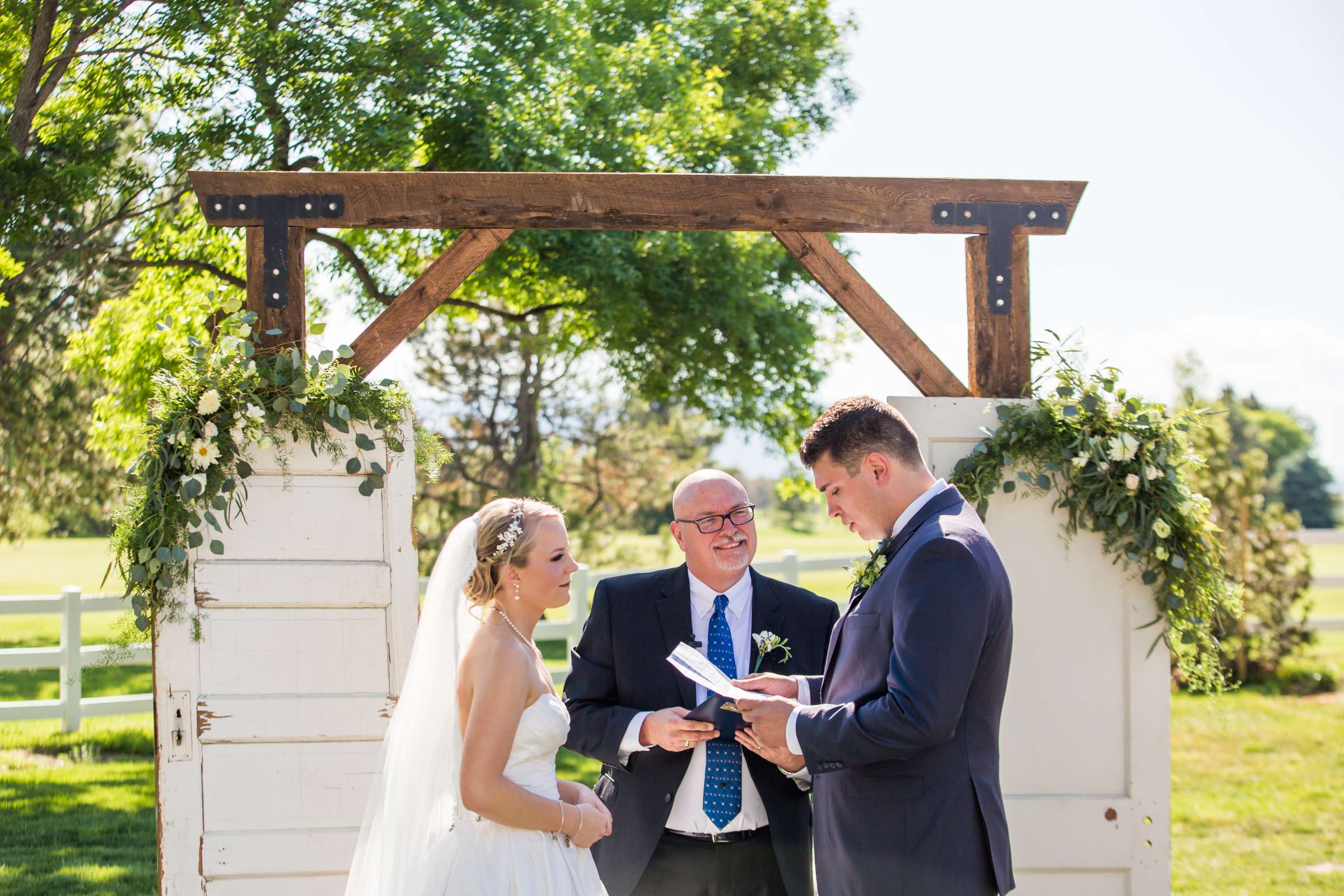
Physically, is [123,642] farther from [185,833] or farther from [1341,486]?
[1341,486]

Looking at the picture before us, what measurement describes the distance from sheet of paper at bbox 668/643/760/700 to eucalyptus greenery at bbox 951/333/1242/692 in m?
1.55

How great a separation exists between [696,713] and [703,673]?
0.41 ft

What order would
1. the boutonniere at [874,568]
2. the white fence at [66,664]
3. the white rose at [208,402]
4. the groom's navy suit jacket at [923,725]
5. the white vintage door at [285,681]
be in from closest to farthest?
the groom's navy suit jacket at [923,725], the boutonniere at [874,568], the white rose at [208,402], the white vintage door at [285,681], the white fence at [66,664]

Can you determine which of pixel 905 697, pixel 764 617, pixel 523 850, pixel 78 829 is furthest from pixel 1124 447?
pixel 78 829

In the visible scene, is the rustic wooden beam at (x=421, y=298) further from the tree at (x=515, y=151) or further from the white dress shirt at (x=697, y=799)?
the tree at (x=515, y=151)

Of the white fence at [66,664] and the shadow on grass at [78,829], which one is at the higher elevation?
the white fence at [66,664]

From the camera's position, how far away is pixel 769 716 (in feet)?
9.70

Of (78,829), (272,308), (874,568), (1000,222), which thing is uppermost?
(1000,222)

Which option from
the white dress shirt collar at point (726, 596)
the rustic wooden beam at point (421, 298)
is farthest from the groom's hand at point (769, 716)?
the rustic wooden beam at point (421, 298)

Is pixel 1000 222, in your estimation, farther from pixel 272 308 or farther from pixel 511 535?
pixel 272 308

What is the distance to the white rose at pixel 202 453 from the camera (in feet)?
13.2

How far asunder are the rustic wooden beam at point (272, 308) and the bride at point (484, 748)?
4.88ft

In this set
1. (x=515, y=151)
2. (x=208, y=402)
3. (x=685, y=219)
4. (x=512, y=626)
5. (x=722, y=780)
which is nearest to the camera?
(x=512, y=626)

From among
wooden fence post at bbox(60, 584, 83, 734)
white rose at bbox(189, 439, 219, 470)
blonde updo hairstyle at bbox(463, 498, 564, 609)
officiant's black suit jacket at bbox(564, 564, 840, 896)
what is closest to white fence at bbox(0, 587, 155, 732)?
wooden fence post at bbox(60, 584, 83, 734)
